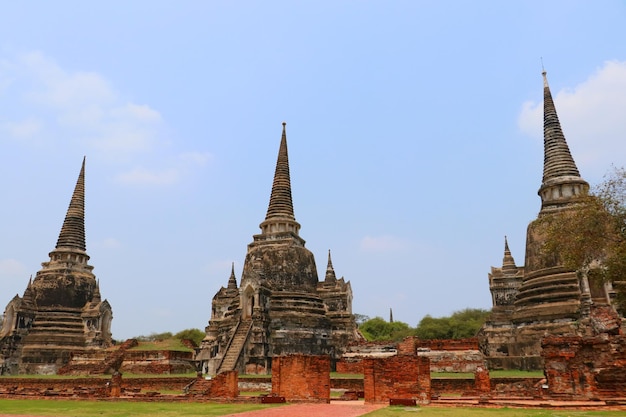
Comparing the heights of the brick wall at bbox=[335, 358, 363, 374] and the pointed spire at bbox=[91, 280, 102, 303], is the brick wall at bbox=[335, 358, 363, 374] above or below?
below

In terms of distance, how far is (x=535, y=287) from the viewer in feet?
83.1

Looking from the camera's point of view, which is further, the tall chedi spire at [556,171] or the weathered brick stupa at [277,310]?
the tall chedi spire at [556,171]

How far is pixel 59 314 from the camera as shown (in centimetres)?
3575

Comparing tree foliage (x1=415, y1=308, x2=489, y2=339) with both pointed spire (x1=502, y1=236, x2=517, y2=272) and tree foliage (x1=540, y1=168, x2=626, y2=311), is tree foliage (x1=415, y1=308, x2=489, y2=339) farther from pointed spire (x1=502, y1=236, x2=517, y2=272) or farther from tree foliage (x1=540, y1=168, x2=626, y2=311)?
tree foliage (x1=540, y1=168, x2=626, y2=311)

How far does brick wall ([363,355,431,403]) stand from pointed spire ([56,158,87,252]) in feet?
104

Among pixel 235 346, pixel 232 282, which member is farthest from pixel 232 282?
pixel 235 346

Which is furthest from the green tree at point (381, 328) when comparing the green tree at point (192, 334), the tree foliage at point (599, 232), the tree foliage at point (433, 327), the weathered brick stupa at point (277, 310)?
the tree foliage at point (599, 232)

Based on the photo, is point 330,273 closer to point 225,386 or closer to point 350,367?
point 350,367

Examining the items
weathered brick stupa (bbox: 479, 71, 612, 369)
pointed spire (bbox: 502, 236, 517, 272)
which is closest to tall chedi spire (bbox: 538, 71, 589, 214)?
weathered brick stupa (bbox: 479, 71, 612, 369)

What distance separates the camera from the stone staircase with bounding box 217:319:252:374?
25.0 m

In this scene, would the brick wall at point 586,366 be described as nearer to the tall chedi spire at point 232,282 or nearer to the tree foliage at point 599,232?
the tree foliage at point 599,232

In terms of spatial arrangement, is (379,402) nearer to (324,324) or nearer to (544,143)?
(324,324)

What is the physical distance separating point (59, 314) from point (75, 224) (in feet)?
24.0

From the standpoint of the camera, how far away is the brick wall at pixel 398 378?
12961 millimetres
